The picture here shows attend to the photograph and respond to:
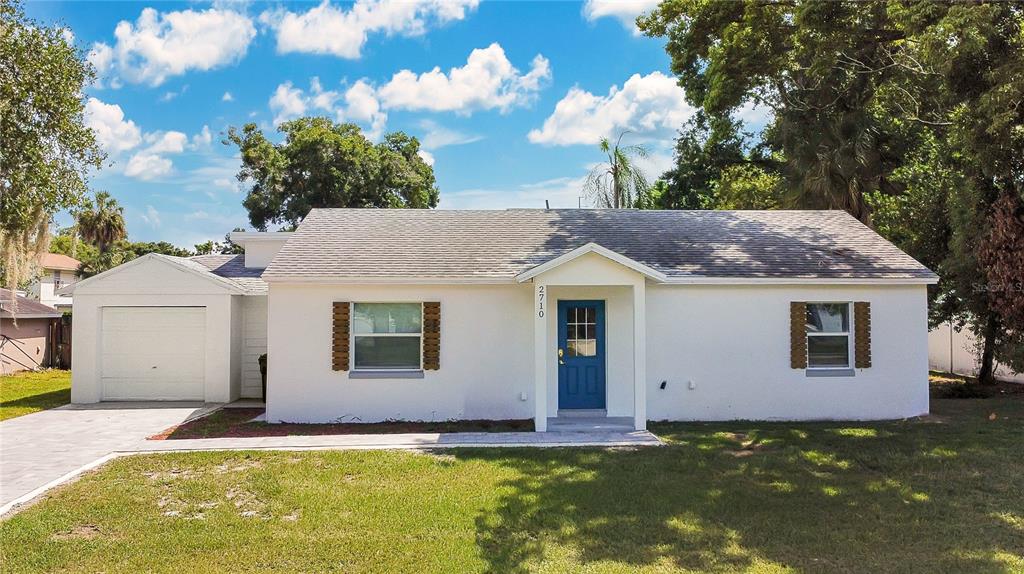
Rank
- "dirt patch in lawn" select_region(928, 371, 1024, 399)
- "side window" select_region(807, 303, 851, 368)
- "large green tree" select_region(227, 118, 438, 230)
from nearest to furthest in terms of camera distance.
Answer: "side window" select_region(807, 303, 851, 368)
"dirt patch in lawn" select_region(928, 371, 1024, 399)
"large green tree" select_region(227, 118, 438, 230)

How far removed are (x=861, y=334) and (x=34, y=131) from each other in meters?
16.2

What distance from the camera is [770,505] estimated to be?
677cm

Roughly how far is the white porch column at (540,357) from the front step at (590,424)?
0.98ft

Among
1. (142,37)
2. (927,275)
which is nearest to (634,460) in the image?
(927,275)

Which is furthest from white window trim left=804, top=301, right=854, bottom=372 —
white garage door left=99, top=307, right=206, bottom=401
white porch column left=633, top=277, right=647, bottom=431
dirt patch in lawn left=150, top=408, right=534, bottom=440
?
white garage door left=99, top=307, right=206, bottom=401

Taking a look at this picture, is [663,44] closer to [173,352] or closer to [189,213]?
[173,352]

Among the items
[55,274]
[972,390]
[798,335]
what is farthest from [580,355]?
[55,274]

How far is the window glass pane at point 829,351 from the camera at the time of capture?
12141 mm

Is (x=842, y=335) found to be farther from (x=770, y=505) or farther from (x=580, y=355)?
(x=770, y=505)

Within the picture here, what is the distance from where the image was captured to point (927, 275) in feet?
39.7

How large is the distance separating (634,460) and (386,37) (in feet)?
39.5

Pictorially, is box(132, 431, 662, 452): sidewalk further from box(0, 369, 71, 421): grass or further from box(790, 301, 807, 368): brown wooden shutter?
box(0, 369, 71, 421): grass

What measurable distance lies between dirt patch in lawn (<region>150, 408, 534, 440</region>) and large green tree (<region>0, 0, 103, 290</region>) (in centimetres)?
477

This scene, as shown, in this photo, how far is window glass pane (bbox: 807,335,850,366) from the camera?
478 inches
